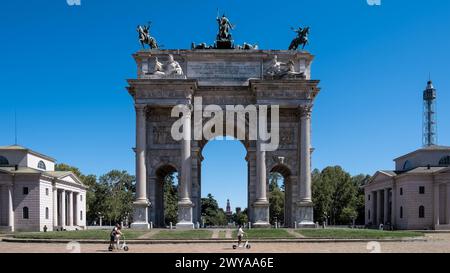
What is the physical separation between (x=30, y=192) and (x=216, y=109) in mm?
34540

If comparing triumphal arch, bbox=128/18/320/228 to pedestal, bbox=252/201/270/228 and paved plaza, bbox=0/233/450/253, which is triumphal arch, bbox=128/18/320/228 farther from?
paved plaza, bbox=0/233/450/253

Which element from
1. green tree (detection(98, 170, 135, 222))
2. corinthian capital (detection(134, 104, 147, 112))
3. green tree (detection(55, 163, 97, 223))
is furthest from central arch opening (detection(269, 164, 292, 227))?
green tree (detection(55, 163, 97, 223))

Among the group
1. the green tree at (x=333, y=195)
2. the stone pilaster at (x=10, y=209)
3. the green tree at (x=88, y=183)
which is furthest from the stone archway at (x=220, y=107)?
the green tree at (x=88, y=183)

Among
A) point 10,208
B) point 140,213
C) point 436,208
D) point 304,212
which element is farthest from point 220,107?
point 436,208

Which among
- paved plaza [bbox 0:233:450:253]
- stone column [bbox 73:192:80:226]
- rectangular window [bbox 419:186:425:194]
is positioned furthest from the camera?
stone column [bbox 73:192:80:226]

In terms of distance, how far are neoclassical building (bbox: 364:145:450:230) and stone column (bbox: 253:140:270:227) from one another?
33.2 m

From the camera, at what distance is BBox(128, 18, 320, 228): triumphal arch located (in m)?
55.8

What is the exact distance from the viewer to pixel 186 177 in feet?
183

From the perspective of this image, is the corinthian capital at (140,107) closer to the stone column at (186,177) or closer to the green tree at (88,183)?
the stone column at (186,177)

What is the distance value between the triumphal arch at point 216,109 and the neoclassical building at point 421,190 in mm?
28779

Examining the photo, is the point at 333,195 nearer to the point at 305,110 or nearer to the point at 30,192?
the point at 305,110

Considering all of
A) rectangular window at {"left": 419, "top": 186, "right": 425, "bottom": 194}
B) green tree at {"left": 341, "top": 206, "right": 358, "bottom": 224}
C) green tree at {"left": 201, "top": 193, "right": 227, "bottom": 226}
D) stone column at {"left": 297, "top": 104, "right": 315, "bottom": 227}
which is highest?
Result: stone column at {"left": 297, "top": 104, "right": 315, "bottom": 227}
